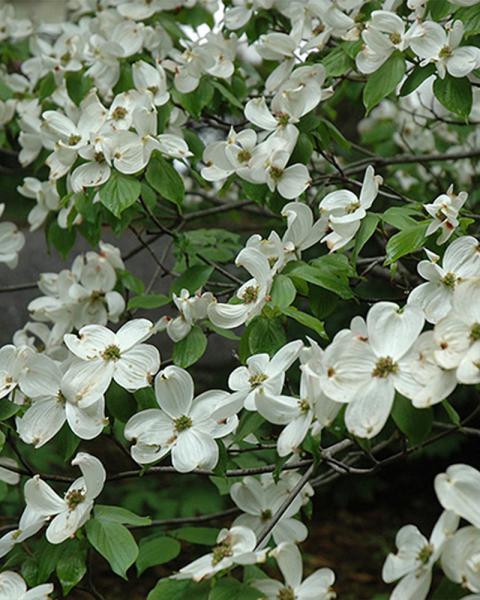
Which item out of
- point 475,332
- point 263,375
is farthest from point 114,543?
point 475,332

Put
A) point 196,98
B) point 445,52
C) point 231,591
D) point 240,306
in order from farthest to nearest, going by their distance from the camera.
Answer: point 196,98 < point 445,52 < point 240,306 < point 231,591

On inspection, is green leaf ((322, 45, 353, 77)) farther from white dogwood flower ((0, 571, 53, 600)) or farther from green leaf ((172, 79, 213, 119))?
white dogwood flower ((0, 571, 53, 600))

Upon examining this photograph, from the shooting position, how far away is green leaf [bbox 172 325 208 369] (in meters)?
1.12

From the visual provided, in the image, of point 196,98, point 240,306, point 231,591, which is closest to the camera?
point 231,591

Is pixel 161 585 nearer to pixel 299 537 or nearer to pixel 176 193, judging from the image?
pixel 299 537

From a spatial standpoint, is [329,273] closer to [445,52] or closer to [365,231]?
[365,231]

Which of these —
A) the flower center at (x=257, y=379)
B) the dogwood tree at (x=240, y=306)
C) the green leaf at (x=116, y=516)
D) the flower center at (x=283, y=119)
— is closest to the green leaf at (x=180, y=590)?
the dogwood tree at (x=240, y=306)

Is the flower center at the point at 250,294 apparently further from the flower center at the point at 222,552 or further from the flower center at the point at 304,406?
the flower center at the point at 222,552

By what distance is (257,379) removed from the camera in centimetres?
93

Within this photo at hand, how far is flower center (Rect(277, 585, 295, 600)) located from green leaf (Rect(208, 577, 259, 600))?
1.4 inches

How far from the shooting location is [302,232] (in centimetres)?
111

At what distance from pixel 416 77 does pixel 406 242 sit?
33 cm

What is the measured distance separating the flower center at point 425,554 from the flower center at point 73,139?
0.85m

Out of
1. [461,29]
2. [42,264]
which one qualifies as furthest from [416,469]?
[461,29]
